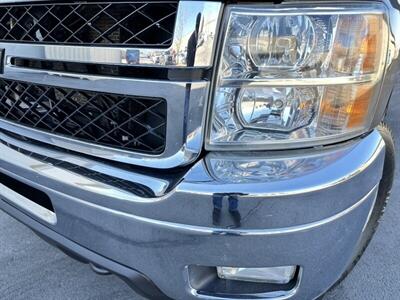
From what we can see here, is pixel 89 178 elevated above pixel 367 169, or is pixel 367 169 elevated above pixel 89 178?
pixel 367 169

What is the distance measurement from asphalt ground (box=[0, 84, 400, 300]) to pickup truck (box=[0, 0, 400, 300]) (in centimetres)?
80

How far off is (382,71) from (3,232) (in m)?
2.41

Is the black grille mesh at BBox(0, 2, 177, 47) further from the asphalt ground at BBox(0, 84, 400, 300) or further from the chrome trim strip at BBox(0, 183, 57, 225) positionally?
the asphalt ground at BBox(0, 84, 400, 300)

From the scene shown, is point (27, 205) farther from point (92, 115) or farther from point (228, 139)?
point (228, 139)

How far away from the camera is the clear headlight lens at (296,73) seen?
1316mm

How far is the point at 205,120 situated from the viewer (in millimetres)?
1372

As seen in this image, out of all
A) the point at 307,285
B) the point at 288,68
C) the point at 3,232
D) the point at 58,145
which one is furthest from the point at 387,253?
the point at 3,232

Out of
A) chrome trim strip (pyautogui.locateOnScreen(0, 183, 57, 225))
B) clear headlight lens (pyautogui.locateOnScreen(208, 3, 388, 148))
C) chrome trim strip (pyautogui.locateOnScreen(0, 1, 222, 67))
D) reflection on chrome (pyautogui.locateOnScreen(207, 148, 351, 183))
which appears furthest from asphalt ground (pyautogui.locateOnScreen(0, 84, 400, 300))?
chrome trim strip (pyautogui.locateOnScreen(0, 1, 222, 67))

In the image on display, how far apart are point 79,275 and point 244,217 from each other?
144 centimetres

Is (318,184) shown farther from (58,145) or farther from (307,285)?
(58,145)

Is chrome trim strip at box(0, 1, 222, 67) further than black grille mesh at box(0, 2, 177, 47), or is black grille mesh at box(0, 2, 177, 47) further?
black grille mesh at box(0, 2, 177, 47)

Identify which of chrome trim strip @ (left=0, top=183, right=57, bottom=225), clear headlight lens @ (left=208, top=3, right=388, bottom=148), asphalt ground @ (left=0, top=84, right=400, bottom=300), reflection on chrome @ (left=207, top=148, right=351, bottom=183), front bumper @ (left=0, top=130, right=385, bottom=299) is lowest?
asphalt ground @ (left=0, top=84, right=400, bottom=300)

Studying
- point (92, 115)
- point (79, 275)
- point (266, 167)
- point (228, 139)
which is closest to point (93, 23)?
point (92, 115)

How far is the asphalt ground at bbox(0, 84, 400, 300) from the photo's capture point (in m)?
2.29
